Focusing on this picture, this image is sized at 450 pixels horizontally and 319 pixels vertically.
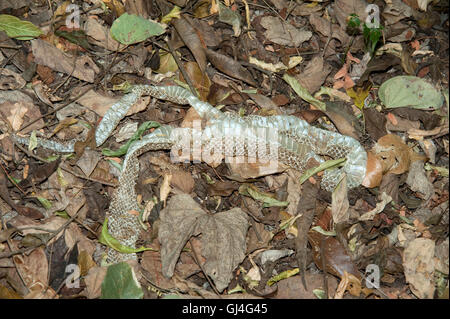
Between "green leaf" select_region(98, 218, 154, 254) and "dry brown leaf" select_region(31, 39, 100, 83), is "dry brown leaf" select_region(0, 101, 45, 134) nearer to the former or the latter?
"dry brown leaf" select_region(31, 39, 100, 83)

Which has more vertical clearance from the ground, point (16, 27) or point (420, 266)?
point (16, 27)

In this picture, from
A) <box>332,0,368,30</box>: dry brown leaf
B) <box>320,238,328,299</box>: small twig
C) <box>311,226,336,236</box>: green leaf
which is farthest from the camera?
<box>332,0,368,30</box>: dry brown leaf

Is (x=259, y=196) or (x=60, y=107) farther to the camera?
(x=60, y=107)

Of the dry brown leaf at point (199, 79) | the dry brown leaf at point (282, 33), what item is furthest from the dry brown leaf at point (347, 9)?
the dry brown leaf at point (199, 79)

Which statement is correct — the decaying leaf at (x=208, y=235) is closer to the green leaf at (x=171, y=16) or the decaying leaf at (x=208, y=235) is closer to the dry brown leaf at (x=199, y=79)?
the dry brown leaf at (x=199, y=79)

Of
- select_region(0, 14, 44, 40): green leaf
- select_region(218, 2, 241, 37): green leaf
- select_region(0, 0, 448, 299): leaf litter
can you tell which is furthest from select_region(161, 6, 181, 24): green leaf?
select_region(0, 14, 44, 40): green leaf

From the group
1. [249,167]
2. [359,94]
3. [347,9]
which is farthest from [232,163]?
[347,9]

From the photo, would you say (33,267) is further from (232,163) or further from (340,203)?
(340,203)
